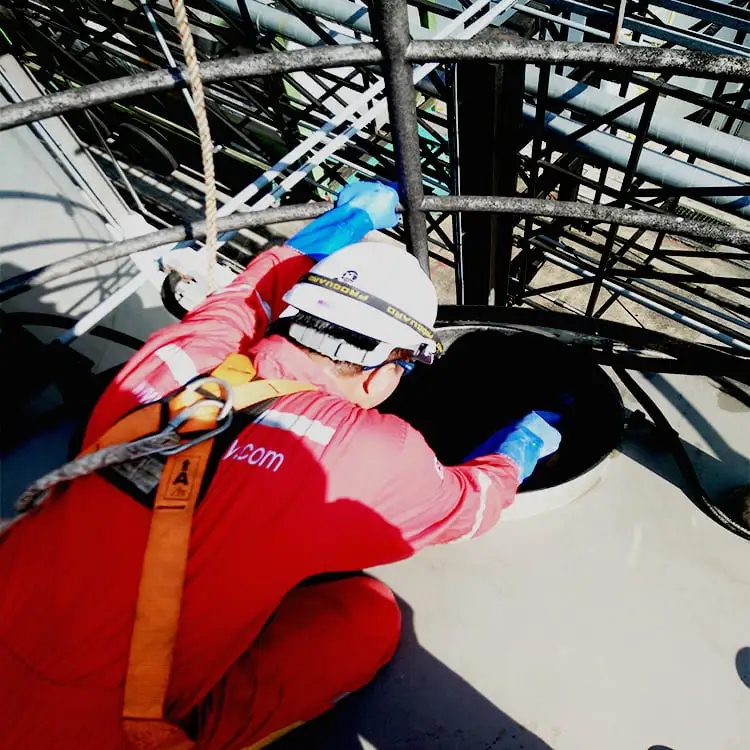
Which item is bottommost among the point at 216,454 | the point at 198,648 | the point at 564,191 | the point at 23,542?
the point at 564,191

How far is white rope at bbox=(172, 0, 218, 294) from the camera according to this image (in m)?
1.63

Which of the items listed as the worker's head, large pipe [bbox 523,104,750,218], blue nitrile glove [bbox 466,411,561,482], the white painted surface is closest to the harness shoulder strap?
the worker's head

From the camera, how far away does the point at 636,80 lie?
3.90 metres

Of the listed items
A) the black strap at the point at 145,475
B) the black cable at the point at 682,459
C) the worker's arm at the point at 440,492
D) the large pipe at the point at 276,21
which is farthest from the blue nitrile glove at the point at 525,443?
the large pipe at the point at 276,21

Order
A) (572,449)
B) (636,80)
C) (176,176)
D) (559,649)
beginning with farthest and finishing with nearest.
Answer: (176,176) < (636,80) < (572,449) < (559,649)

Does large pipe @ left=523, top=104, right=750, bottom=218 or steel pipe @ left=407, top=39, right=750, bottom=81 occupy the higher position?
steel pipe @ left=407, top=39, right=750, bottom=81

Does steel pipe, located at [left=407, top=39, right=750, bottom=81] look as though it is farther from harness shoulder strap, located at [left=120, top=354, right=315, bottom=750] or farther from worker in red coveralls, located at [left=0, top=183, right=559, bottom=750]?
harness shoulder strap, located at [left=120, top=354, right=315, bottom=750]

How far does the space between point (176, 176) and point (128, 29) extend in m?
4.30

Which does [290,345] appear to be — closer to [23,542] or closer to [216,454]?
[216,454]

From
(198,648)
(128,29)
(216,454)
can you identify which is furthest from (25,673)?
(128,29)

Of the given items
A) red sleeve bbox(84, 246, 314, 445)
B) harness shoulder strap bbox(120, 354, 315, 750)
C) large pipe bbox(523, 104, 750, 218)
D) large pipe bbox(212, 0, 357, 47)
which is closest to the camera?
harness shoulder strap bbox(120, 354, 315, 750)

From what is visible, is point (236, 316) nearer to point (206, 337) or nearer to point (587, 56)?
point (206, 337)

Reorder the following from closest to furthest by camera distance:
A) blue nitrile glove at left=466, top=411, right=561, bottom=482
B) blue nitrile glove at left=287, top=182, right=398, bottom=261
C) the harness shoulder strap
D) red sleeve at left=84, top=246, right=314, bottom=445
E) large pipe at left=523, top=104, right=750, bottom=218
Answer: the harness shoulder strap → red sleeve at left=84, top=246, right=314, bottom=445 → blue nitrile glove at left=466, top=411, right=561, bottom=482 → blue nitrile glove at left=287, top=182, right=398, bottom=261 → large pipe at left=523, top=104, right=750, bottom=218

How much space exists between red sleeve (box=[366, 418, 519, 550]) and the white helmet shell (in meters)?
0.39
